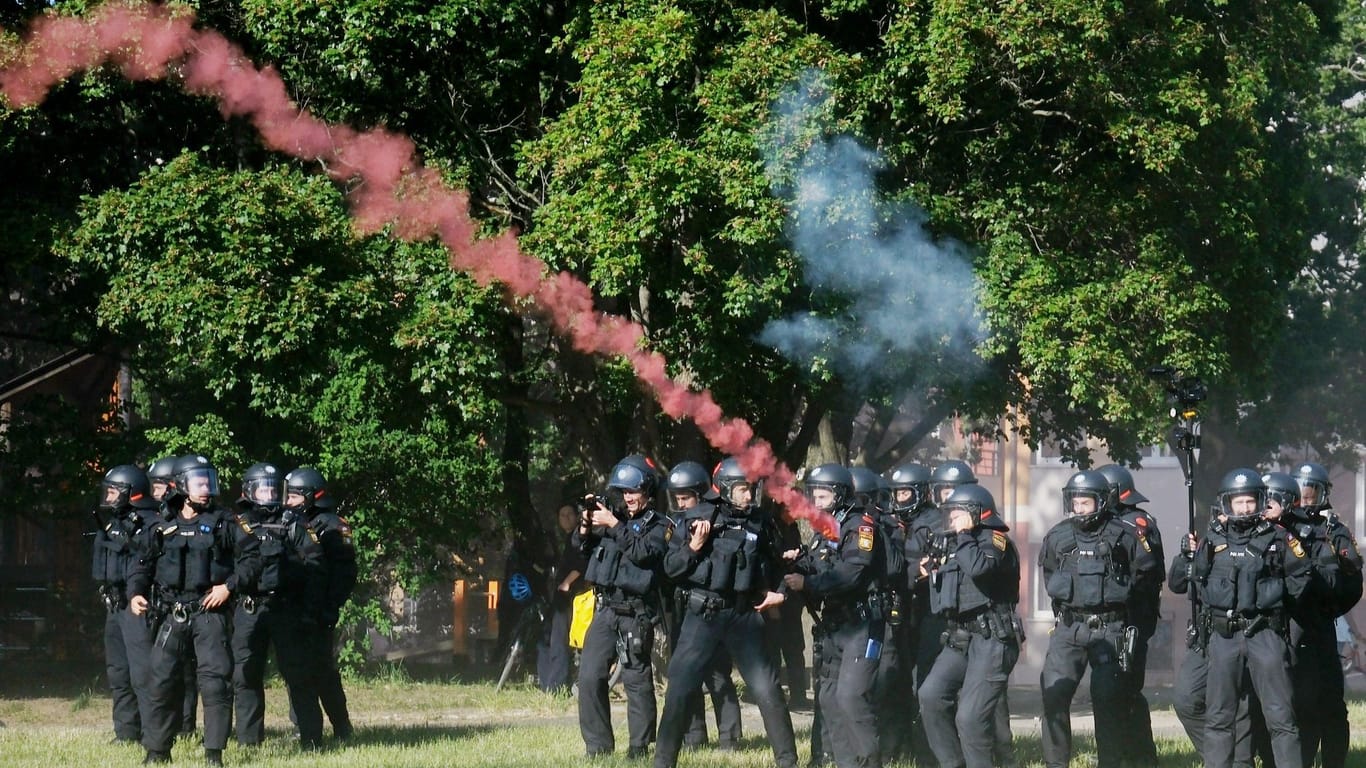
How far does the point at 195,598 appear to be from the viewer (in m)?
12.0

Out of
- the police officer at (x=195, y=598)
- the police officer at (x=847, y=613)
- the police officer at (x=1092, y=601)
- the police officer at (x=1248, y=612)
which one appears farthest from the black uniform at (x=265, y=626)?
the police officer at (x=1248, y=612)

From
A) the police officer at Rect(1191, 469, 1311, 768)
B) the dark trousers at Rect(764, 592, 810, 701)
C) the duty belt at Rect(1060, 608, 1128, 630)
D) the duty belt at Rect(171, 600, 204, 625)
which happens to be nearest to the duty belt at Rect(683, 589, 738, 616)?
the duty belt at Rect(1060, 608, 1128, 630)

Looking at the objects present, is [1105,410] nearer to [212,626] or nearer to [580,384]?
[580,384]

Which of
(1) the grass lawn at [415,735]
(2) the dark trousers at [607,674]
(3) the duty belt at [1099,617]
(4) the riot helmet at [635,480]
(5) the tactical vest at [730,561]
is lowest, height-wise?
(1) the grass lawn at [415,735]

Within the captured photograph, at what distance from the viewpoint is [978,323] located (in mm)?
16828

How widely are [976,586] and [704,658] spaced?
5.84 ft

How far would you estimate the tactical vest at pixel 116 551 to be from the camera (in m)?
12.4

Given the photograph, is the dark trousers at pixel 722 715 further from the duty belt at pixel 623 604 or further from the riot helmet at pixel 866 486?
the riot helmet at pixel 866 486

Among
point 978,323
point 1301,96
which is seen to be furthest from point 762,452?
point 1301,96

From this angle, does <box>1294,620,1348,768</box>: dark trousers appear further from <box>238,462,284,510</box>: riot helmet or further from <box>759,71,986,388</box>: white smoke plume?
<box>238,462,284,510</box>: riot helmet

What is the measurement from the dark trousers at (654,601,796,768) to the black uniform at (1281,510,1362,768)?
3260mm

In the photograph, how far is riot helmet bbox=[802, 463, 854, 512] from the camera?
37.3 feet

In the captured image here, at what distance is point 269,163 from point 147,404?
10272 mm

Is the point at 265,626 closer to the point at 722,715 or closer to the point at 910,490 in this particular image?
the point at 722,715
